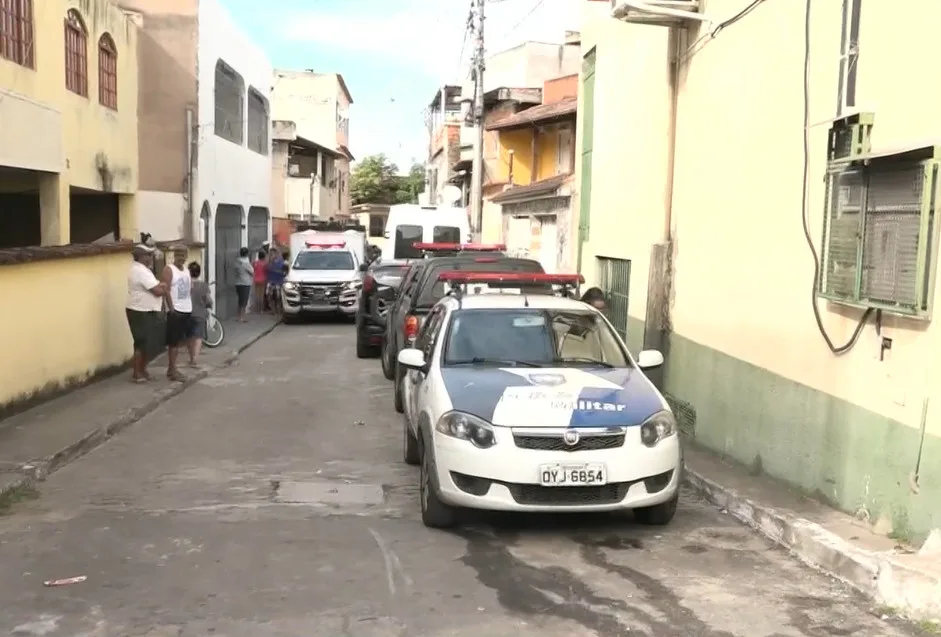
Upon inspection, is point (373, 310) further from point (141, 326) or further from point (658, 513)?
point (658, 513)

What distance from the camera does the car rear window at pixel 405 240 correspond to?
22.9 m

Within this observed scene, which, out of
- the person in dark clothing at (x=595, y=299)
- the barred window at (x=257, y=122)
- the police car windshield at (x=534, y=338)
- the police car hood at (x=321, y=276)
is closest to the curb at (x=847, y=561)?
the police car windshield at (x=534, y=338)

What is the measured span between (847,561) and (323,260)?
19994 millimetres

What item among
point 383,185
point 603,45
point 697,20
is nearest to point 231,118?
point 603,45

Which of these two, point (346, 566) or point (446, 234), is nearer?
point (346, 566)

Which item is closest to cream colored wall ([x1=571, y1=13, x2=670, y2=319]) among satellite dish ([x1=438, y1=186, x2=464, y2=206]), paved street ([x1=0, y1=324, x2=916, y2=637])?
paved street ([x1=0, y1=324, x2=916, y2=637])

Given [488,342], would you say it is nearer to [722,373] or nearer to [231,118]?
[722,373]

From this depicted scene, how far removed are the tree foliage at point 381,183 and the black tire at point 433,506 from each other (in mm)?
65963

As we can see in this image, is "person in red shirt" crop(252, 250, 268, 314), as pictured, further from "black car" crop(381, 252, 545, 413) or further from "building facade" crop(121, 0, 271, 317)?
"black car" crop(381, 252, 545, 413)

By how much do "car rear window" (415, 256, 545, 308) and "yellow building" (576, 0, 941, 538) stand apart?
1.50 m

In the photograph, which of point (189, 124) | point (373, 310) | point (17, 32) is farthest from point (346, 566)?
point (189, 124)

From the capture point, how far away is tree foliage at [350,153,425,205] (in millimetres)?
73438

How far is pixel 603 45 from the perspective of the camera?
1352 cm

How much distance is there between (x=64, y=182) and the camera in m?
14.2
